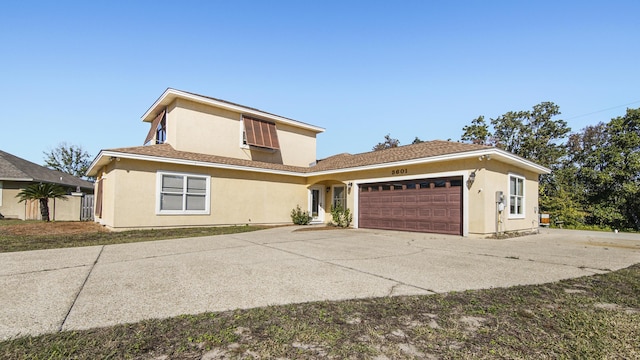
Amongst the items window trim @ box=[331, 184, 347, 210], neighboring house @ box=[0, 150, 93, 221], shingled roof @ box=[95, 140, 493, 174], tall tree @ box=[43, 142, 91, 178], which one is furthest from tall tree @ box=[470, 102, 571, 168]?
tall tree @ box=[43, 142, 91, 178]

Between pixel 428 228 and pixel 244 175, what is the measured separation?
344 inches

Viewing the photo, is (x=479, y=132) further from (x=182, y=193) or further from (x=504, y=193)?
(x=182, y=193)

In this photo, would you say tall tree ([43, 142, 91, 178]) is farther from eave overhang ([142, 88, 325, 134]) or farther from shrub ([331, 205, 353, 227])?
shrub ([331, 205, 353, 227])

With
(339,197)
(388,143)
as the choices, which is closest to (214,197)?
(339,197)

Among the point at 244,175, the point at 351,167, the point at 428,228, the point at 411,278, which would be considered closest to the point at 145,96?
the point at 244,175

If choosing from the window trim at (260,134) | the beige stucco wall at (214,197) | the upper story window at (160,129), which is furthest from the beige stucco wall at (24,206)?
the window trim at (260,134)

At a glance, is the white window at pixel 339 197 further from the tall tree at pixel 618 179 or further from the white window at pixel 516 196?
the tall tree at pixel 618 179

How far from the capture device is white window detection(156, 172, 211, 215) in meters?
12.4

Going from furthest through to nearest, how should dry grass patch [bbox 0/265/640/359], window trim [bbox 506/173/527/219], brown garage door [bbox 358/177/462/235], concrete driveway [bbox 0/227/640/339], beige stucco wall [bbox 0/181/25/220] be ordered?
1. beige stucco wall [bbox 0/181/25/220]
2. window trim [bbox 506/173/527/219]
3. brown garage door [bbox 358/177/462/235]
4. concrete driveway [bbox 0/227/640/339]
5. dry grass patch [bbox 0/265/640/359]

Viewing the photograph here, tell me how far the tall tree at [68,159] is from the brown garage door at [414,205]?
50079 millimetres

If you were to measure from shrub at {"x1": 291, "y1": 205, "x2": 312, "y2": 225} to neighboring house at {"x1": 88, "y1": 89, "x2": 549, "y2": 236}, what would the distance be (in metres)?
0.40

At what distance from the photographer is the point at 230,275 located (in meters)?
4.96

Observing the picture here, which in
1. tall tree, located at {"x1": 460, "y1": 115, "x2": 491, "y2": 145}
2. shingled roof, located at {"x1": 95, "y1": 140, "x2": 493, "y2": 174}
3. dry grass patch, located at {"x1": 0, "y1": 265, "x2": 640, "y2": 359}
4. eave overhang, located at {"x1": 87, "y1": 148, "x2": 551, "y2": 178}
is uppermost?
tall tree, located at {"x1": 460, "y1": 115, "x2": 491, "y2": 145}

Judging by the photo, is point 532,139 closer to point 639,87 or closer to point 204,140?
point 639,87
